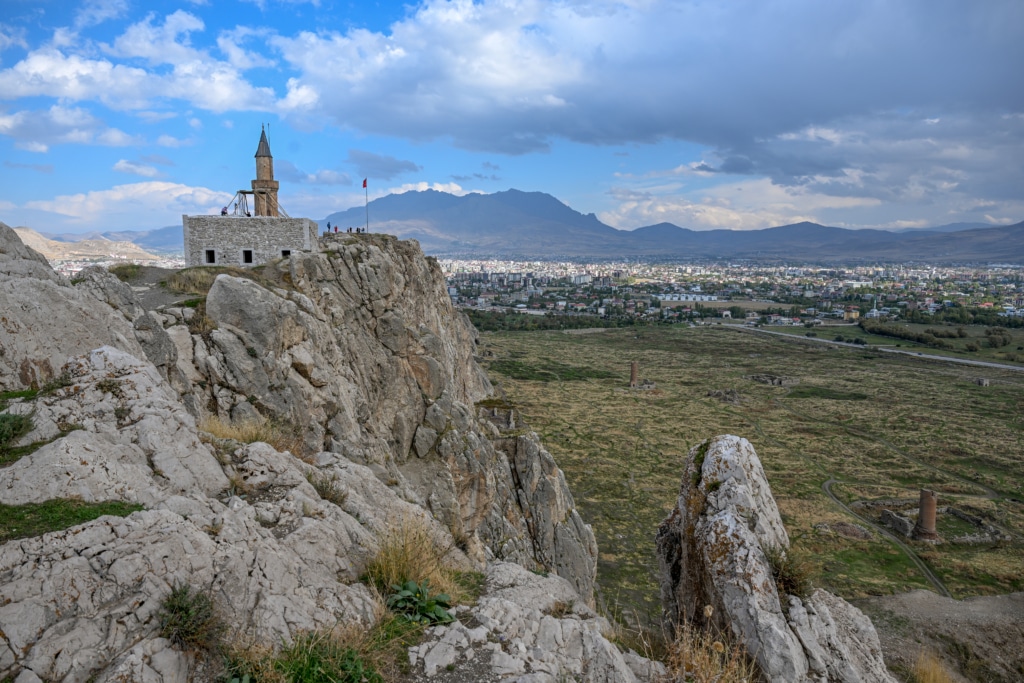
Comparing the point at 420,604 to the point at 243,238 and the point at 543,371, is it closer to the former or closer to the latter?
the point at 243,238

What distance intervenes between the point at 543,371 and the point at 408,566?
6556cm

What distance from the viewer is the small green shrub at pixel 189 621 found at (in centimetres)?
419

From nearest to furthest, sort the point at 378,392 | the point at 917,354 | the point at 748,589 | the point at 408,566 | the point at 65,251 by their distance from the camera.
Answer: the point at 408,566
the point at 748,589
the point at 378,392
the point at 917,354
the point at 65,251

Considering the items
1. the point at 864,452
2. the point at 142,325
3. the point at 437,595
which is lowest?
the point at 864,452

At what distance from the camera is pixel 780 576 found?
276 inches

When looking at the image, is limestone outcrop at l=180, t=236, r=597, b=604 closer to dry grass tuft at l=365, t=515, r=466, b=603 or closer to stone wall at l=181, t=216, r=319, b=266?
stone wall at l=181, t=216, r=319, b=266

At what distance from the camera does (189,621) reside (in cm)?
423

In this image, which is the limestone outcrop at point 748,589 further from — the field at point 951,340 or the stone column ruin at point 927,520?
the field at point 951,340

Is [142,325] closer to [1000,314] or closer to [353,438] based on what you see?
[353,438]

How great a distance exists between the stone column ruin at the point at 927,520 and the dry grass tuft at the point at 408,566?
1177 inches

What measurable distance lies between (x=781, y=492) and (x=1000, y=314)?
140 meters

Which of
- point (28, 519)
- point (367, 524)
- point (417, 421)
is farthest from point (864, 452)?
point (28, 519)

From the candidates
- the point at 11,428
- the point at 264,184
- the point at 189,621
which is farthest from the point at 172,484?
the point at 264,184

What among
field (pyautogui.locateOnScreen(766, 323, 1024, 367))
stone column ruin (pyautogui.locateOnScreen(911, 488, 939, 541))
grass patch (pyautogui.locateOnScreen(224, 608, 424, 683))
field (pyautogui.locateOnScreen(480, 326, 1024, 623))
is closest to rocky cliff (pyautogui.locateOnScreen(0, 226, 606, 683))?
grass patch (pyautogui.locateOnScreen(224, 608, 424, 683))
